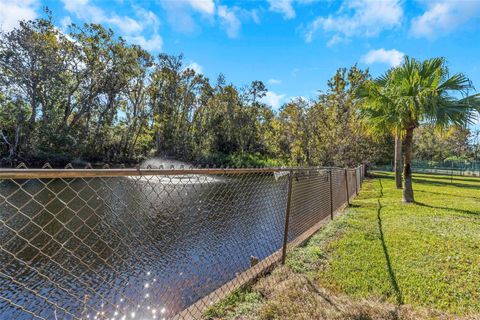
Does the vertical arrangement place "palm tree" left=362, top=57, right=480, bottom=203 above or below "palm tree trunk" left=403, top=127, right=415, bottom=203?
above

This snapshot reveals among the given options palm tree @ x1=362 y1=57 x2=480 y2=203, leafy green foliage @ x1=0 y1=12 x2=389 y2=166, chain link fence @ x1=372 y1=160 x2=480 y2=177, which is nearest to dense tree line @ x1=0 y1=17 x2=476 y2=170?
leafy green foliage @ x1=0 y1=12 x2=389 y2=166

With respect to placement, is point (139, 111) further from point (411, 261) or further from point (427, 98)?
point (411, 261)

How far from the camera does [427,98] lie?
714cm

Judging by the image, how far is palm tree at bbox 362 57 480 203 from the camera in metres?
7.32

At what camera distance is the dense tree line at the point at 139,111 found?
16984 mm

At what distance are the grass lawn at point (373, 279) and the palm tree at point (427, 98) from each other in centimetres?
335

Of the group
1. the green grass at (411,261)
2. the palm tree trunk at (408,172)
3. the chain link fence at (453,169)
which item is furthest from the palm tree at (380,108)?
the chain link fence at (453,169)

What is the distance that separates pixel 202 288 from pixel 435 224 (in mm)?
5044

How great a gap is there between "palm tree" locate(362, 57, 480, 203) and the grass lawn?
335 cm

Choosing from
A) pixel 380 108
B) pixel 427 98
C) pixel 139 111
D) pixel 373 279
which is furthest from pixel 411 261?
pixel 139 111

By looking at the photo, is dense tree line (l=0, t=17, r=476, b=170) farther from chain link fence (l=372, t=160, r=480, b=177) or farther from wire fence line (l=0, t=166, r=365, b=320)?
chain link fence (l=372, t=160, r=480, b=177)

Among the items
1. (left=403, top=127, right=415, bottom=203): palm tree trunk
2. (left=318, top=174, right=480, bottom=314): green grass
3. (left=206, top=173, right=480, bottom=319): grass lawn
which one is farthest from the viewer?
(left=403, top=127, right=415, bottom=203): palm tree trunk

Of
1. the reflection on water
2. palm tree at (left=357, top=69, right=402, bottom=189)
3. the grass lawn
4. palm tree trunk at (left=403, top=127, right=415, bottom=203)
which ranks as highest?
palm tree at (left=357, top=69, right=402, bottom=189)

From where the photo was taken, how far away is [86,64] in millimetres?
21953
